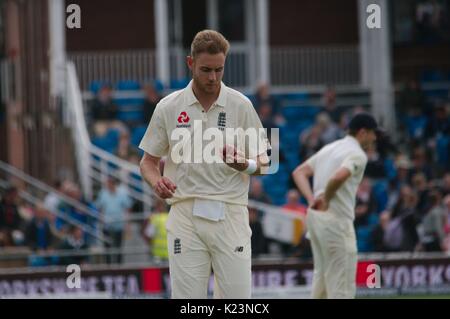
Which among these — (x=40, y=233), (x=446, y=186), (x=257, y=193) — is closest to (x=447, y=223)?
(x=446, y=186)

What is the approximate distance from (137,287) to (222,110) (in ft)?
27.9

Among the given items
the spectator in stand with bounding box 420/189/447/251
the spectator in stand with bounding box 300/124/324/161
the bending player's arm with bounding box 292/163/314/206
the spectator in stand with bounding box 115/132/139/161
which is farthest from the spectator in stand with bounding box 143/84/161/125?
the bending player's arm with bounding box 292/163/314/206

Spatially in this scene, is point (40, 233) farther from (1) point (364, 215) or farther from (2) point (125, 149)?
(1) point (364, 215)

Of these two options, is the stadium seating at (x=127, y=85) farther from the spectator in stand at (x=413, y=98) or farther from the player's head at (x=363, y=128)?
the player's head at (x=363, y=128)

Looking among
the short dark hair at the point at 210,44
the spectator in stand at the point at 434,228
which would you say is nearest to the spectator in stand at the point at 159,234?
Result: the spectator in stand at the point at 434,228

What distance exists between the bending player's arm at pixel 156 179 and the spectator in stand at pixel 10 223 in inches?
478

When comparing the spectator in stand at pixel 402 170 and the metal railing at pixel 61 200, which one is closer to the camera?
the metal railing at pixel 61 200

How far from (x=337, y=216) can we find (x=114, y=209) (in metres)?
9.92

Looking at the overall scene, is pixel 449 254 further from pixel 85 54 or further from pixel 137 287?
pixel 85 54

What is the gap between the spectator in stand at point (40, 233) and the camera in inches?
854

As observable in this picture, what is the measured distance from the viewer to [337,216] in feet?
42.8

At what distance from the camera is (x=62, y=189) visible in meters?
23.7

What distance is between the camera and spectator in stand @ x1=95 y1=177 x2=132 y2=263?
22.2 metres

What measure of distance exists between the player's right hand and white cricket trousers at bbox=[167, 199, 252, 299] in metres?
0.28
